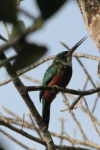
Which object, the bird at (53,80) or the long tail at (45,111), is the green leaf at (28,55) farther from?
the long tail at (45,111)

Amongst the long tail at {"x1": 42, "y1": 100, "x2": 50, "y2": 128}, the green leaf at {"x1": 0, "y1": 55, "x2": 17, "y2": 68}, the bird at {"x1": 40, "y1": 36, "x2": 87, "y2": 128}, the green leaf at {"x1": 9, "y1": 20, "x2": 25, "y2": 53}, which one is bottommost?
the green leaf at {"x1": 0, "y1": 55, "x2": 17, "y2": 68}

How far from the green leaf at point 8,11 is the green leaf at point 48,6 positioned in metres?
0.03

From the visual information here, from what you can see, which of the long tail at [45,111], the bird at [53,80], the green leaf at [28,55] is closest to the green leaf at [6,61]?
the green leaf at [28,55]

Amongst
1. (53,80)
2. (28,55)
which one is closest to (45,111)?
(53,80)

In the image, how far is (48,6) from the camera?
0.23 meters

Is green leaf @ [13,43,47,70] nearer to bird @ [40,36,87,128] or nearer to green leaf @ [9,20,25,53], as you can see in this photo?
green leaf @ [9,20,25,53]

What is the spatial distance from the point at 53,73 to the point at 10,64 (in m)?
3.10

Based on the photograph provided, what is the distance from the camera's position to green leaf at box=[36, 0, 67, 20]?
220mm

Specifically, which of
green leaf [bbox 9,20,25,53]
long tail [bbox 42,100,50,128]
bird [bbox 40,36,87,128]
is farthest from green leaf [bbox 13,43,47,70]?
long tail [bbox 42,100,50,128]

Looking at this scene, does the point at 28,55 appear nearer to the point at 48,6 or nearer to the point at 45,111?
the point at 48,6

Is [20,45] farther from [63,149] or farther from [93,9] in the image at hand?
[63,149]

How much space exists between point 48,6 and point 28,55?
59 mm

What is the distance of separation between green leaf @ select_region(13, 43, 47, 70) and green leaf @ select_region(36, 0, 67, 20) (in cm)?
4

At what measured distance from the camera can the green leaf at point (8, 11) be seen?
21cm
